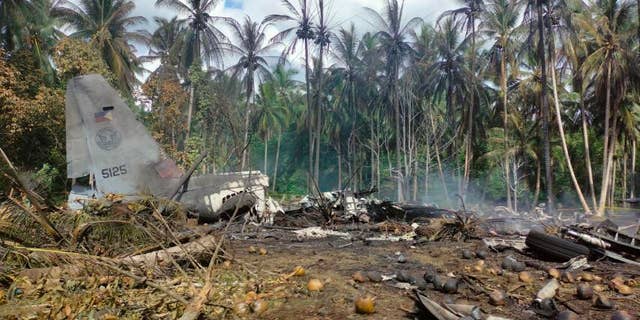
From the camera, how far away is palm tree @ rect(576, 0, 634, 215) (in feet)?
78.7

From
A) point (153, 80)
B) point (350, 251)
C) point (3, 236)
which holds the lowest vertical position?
point (350, 251)

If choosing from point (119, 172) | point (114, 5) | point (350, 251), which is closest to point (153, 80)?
point (114, 5)

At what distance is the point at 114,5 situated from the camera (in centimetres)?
3066

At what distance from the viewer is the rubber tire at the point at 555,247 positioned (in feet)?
22.2

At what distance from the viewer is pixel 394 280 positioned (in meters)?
5.55

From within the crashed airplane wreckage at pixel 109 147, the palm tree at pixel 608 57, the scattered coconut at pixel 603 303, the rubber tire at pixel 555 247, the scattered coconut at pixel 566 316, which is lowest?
the scattered coconut at pixel 603 303

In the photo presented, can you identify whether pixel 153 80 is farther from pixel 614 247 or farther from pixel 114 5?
pixel 614 247

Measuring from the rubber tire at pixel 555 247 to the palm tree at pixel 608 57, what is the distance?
1846 cm

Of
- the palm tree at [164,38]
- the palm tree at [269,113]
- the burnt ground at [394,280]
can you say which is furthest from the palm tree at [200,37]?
the burnt ground at [394,280]

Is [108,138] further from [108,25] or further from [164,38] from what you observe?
[164,38]

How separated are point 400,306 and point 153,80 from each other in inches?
934

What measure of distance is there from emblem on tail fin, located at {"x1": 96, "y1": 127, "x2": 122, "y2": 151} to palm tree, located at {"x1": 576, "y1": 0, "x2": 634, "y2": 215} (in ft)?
73.9

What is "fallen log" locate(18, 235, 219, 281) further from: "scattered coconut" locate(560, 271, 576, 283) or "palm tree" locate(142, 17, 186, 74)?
"palm tree" locate(142, 17, 186, 74)

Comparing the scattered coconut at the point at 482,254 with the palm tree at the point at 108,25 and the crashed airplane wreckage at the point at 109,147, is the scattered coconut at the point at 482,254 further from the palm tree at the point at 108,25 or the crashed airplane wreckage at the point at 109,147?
the palm tree at the point at 108,25
